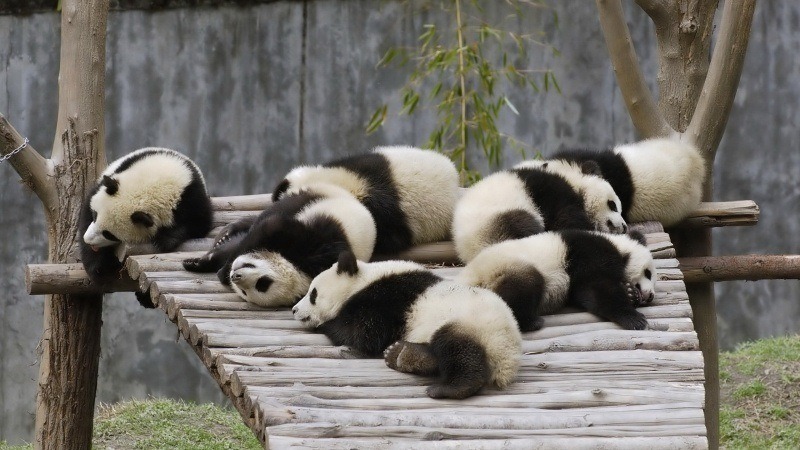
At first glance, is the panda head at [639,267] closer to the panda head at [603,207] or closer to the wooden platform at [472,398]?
the wooden platform at [472,398]

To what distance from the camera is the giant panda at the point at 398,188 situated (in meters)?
4.22

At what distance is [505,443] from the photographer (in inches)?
97.3

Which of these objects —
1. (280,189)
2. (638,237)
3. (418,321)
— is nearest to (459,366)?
(418,321)

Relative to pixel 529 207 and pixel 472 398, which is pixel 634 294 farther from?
pixel 472 398

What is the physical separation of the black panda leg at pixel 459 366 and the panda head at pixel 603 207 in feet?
5.35

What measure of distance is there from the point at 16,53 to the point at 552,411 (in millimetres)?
5849

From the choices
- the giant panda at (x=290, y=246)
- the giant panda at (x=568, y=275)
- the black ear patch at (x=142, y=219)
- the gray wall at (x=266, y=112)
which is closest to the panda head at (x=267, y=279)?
the giant panda at (x=290, y=246)

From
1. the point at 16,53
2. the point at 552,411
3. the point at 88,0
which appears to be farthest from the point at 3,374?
the point at 552,411

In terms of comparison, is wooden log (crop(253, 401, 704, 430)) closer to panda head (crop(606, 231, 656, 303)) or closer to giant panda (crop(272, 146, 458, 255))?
panda head (crop(606, 231, 656, 303))

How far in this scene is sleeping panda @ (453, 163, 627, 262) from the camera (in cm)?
402

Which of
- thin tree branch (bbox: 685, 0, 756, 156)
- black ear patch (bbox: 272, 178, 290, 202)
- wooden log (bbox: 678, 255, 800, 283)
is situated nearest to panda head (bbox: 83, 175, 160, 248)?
black ear patch (bbox: 272, 178, 290, 202)

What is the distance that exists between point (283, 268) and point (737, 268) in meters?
2.21

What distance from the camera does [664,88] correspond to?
5066 millimetres

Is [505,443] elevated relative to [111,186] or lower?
lower
